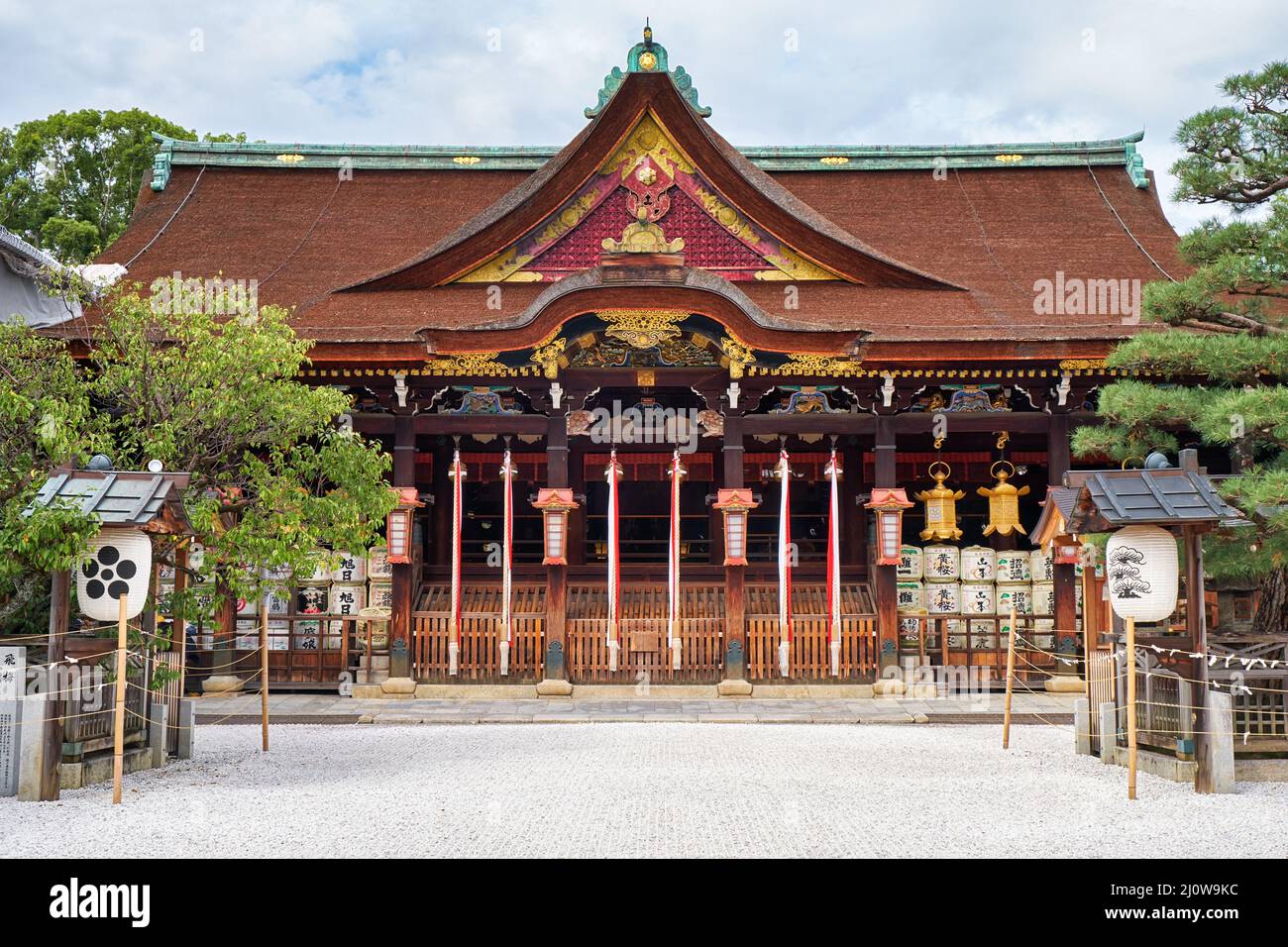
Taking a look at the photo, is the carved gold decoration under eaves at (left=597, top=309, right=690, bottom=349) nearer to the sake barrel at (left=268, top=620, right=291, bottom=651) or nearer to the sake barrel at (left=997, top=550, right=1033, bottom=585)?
the sake barrel at (left=997, top=550, right=1033, bottom=585)

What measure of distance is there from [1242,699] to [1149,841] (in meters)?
Result: 2.84

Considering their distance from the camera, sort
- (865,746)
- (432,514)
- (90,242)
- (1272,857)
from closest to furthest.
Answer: (1272,857) → (865,746) → (432,514) → (90,242)

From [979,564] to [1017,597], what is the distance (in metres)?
0.74

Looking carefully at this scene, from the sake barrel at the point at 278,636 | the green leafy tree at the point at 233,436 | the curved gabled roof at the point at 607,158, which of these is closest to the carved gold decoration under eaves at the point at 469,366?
the curved gabled roof at the point at 607,158

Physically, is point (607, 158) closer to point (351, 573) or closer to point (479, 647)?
point (351, 573)

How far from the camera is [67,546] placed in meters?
8.22

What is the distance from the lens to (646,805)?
311 inches

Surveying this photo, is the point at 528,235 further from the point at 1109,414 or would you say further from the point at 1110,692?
the point at 1110,692

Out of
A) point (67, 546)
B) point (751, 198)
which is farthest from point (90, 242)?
point (67, 546)

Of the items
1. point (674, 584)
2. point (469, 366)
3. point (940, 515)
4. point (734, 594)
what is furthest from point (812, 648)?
point (469, 366)

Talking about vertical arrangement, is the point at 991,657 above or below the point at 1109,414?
below

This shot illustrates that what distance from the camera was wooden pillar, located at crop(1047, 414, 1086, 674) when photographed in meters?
15.6

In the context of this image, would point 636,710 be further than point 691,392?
No

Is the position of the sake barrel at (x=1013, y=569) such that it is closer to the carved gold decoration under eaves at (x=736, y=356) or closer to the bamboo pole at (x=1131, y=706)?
the carved gold decoration under eaves at (x=736, y=356)
